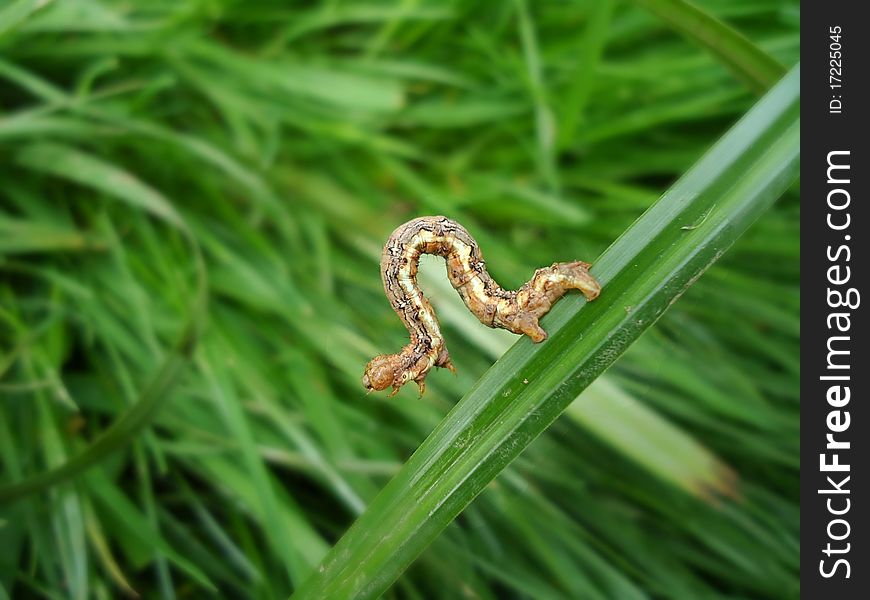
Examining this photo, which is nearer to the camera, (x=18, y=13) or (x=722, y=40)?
(x=722, y=40)

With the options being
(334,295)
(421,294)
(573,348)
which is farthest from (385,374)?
(334,295)

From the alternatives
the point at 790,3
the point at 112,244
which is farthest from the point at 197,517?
the point at 790,3

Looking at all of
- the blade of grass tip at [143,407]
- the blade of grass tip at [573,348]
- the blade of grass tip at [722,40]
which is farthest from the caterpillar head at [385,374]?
the blade of grass tip at [722,40]

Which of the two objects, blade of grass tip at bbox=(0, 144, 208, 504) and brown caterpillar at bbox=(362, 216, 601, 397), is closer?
brown caterpillar at bbox=(362, 216, 601, 397)

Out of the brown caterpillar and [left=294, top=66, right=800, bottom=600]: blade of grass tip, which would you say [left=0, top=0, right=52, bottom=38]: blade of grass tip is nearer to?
the brown caterpillar

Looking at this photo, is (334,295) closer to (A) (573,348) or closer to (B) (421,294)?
(B) (421,294)

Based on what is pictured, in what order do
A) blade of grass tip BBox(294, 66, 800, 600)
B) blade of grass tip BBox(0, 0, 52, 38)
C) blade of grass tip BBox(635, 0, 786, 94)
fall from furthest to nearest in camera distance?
blade of grass tip BBox(0, 0, 52, 38) → blade of grass tip BBox(635, 0, 786, 94) → blade of grass tip BBox(294, 66, 800, 600)

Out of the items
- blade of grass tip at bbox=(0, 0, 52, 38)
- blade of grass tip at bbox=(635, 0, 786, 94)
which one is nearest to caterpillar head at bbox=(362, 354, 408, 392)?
blade of grass tip at bbox=(635, 0, 786, 94)
